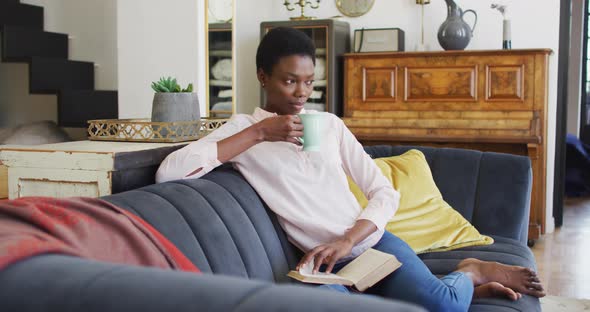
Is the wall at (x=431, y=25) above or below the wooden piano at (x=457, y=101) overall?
above

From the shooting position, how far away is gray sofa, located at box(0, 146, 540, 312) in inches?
27.3

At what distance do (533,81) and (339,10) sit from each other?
166 centimetres

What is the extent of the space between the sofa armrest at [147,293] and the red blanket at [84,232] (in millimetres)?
109

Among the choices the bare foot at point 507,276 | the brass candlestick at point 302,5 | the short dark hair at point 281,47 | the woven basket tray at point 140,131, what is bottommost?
the bare foot at point 507,276

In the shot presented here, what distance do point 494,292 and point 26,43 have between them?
3.20 metres

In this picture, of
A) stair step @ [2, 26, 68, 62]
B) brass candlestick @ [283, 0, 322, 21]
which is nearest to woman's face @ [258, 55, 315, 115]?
stair step @ [2, 26, 68, 62]

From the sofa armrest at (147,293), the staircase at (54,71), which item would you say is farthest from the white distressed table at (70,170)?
the staircase at (54,71)

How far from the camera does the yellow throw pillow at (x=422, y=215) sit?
8.59 feet

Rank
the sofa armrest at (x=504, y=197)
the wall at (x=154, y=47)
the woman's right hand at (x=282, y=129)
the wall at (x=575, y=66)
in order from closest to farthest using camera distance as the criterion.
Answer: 1. the woman's right hand at (x=282, y=129)
2. the sofa armrest at (x=504, y=197)
3. the wall at (x=154, y=47)
4. the wall at (x=575, y=66)

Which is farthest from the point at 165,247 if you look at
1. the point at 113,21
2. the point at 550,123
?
the point at 550,123

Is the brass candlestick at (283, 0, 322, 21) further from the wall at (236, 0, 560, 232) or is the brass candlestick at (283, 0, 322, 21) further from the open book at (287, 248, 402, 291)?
the open book at (287, 248, 402, 291)

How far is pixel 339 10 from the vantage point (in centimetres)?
556

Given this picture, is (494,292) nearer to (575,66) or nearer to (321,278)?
(321,278)

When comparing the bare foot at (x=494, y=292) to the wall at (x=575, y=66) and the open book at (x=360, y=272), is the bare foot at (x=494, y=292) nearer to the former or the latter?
the open book at (x=360, y=272)
